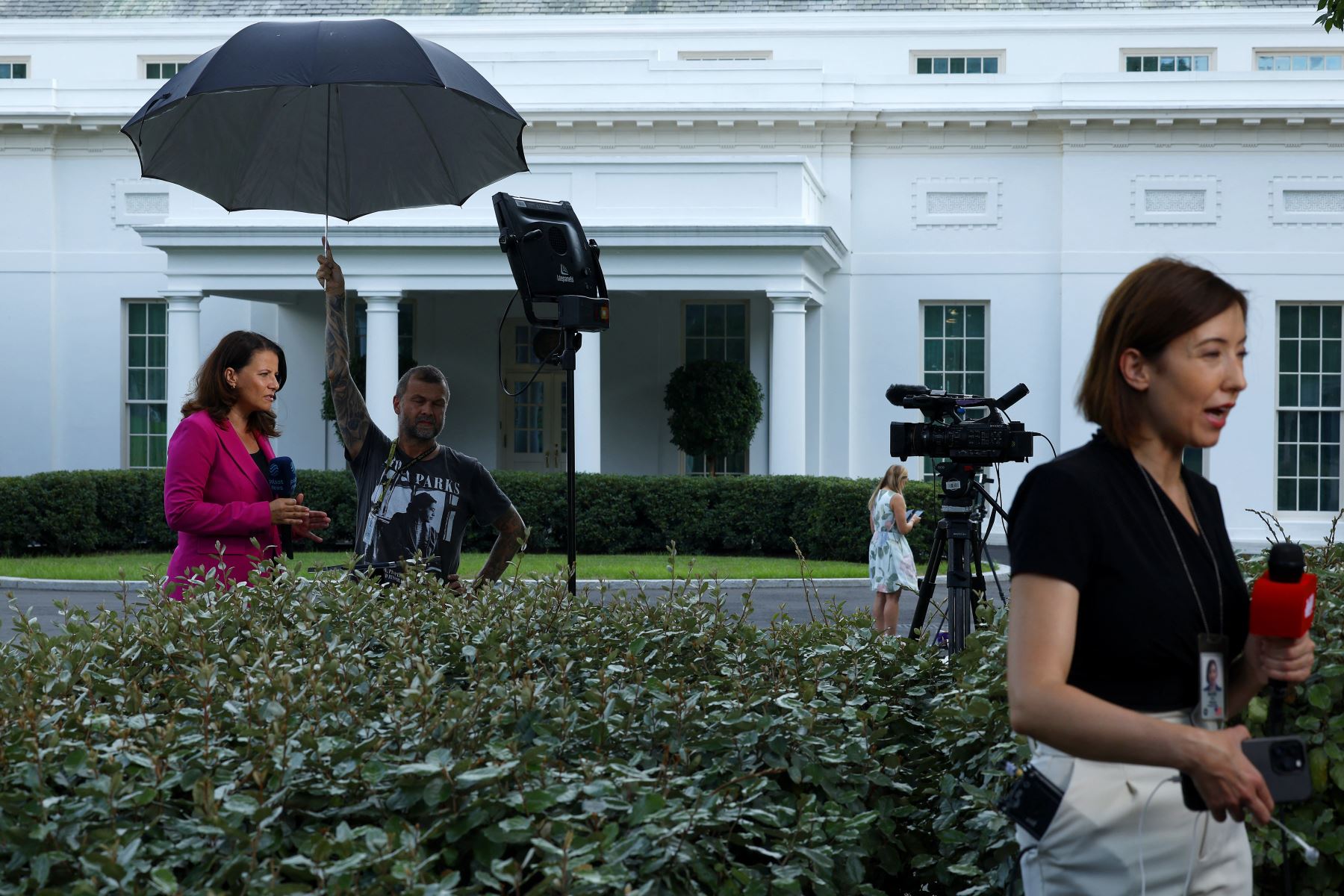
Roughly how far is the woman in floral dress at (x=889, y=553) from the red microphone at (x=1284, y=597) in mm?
7969

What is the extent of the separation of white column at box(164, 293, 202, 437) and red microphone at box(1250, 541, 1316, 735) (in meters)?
19.3

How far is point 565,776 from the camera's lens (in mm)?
2684

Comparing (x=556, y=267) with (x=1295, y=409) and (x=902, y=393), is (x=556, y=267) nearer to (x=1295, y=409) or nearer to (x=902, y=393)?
(x=902, y=393)

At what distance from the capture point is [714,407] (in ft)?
68.5

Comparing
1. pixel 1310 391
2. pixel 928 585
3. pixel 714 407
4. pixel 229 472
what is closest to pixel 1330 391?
pixel 1310 391

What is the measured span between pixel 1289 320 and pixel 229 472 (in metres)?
19.8

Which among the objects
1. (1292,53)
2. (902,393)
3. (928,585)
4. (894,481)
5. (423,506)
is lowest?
(928,585)

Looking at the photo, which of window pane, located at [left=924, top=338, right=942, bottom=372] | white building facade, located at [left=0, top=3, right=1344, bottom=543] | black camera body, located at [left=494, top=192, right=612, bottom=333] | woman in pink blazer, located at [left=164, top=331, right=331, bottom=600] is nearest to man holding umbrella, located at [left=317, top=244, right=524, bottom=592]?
woman in pink blazer, located at [left=164, top=331, right=331, bottom=600]

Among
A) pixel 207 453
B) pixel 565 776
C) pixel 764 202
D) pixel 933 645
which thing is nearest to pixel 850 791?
pixel 565 776

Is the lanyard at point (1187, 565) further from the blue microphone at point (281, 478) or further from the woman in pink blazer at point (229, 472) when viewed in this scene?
the blue microphone at point (281, 478)

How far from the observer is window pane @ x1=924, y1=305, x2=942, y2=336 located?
2188 cm

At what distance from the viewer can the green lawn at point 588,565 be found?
15320 millimetres

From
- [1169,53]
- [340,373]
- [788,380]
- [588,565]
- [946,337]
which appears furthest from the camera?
[1169,53]

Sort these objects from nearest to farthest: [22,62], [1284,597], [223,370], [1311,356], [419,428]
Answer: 1. [1284,597]
2. [223,370]
3. [419,428]
4. [1311,356]
5. [22,62]
